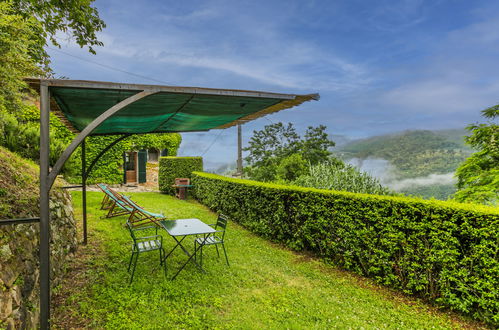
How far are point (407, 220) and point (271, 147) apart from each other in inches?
690

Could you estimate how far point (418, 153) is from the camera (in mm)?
20047

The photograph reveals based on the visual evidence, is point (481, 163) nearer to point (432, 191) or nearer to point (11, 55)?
point (432, 191)

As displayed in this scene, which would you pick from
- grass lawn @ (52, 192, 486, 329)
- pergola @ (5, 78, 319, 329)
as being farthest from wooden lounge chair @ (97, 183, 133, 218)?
pergola @ (5, 78, 319, 329)

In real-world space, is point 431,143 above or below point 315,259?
above

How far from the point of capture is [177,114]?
4.41 metres

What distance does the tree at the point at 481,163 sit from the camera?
7089mm

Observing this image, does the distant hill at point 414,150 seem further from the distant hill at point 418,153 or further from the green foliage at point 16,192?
the green foliage at point 16,192

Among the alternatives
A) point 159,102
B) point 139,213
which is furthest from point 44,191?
point 139,213

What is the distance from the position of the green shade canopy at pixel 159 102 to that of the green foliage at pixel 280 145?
13.8 metres

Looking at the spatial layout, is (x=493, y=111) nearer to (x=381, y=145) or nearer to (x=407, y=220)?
(x=407, y=220)

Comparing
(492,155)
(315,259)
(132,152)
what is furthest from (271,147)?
(315,259)

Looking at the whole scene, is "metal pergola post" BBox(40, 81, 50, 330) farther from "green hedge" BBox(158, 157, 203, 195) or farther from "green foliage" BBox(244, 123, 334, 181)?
"green foliage" BBox(244, 123, 334, 181)

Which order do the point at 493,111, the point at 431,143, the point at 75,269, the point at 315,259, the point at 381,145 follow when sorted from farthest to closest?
the point at 381,145 < the point at 431,143 < the point at 493,111 < the point at 315,259 < the point at 75,269

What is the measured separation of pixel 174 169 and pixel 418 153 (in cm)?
1810
